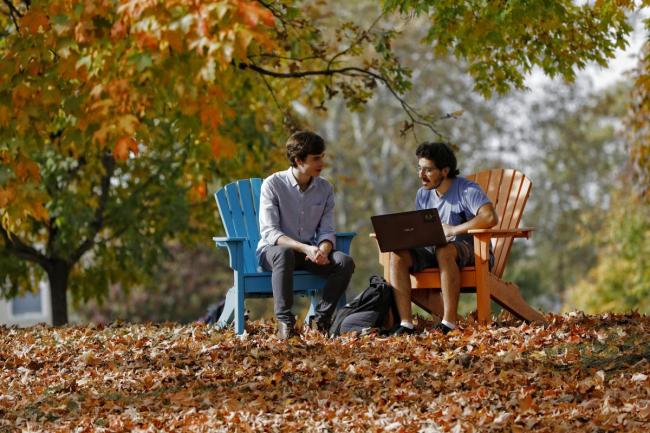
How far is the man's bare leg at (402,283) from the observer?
703 centimetres

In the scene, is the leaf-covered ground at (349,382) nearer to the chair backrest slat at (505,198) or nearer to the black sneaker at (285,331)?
the black sneaker at (285,331)

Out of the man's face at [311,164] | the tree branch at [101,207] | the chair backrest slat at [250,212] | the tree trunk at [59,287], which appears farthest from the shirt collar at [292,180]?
the tree trunk at [59,287]

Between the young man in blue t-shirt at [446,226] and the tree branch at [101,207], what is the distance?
5.73 meters

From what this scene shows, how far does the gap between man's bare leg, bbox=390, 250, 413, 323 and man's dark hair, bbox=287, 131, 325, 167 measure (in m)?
0.84

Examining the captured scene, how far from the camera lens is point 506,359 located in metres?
6.00

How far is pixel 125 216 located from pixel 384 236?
5792 millimetres

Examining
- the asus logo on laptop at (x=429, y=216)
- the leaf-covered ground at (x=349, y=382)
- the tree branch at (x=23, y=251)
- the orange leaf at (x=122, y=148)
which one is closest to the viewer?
the orange leaf at (x=122, y=148)

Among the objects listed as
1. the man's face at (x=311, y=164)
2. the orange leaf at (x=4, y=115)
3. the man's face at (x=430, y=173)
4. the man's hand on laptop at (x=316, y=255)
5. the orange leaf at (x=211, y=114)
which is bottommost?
the man's hand on laptop at (x=316, y=255)

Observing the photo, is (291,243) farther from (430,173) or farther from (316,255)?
(430,173)

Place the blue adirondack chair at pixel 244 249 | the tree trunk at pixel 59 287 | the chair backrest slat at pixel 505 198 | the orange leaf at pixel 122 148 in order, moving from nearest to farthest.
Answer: the orange leaf at pixel 122 148 → the blue adirondack chair at pixel 244 249 → the chair backrest slat at pixel 505 198 → the tree trunk at pixel 59 287

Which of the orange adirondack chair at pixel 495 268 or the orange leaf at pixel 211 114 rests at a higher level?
the orange leaf at pixel 211 114

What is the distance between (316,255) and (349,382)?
131 cm

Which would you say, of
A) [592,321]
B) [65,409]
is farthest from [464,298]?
[65,409]

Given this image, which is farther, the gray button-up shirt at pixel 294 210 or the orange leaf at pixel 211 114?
the gray button-up shirt at pixel 294 210
